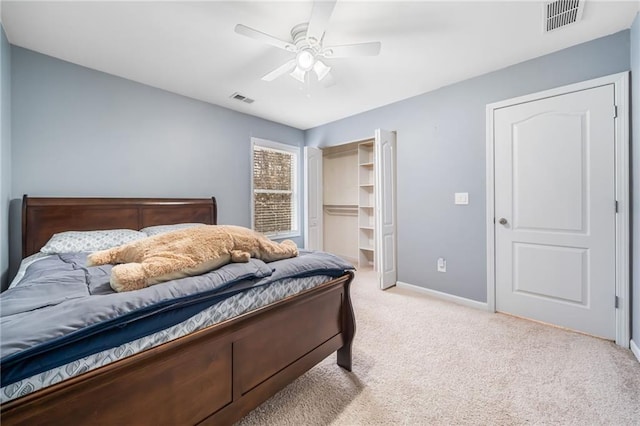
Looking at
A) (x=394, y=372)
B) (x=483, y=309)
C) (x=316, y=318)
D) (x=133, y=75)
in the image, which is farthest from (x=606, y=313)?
(x=133, y=75)

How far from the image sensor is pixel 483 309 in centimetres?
281

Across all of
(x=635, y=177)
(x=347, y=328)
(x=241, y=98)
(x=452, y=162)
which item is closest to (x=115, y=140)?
(x=241, y=98)

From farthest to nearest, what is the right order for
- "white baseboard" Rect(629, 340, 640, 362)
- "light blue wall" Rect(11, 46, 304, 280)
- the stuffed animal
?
1. "light blue wall" Rect(11, 46, 304, 280)
2. "white baseboard" Rect(629, 340, 640, 362)
3. the stuffed animal

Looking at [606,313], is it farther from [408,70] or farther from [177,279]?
[177,279]

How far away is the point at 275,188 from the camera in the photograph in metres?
4.32

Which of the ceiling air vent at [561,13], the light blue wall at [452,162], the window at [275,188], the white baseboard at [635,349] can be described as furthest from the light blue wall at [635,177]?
the window at [275,188]

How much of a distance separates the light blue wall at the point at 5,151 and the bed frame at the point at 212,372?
2109 mm

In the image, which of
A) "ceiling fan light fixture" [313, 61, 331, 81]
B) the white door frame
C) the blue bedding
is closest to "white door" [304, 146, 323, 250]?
"ceiling fan light fixture" [313, 61, 331, 81]

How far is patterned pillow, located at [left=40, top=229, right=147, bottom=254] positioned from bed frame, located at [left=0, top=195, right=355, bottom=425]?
1.80 m

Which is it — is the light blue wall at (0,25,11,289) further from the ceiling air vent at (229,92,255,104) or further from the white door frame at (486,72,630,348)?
the white door frame at (486,72,630,348)

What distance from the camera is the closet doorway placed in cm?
345

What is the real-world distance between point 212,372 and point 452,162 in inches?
119

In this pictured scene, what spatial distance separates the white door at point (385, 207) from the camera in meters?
3.41

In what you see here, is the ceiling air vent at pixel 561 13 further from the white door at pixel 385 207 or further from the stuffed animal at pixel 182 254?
the stuffed animal at pixel 182 254
